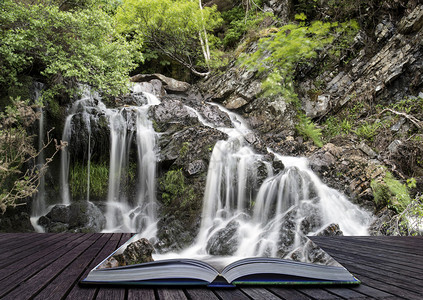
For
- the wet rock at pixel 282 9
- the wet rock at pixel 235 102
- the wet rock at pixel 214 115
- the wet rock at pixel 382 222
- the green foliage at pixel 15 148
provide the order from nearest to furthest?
1. the green foliage at pixel 15 148
2. the wet rock at pixel 382 222
3. the wet rock at pixel 214 115
4. the wet rock at pixel 235 102
5. the wet rock at pixel 282 9

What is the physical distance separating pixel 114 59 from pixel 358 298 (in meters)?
6.89

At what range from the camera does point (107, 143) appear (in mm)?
6484

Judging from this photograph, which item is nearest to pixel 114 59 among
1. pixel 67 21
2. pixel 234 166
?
pixel 67 21

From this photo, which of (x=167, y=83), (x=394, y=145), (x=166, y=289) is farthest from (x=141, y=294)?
(x=167, y=83)

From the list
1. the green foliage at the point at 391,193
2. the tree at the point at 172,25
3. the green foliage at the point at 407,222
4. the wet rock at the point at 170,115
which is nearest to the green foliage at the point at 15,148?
the wet rock at the point at 170,115

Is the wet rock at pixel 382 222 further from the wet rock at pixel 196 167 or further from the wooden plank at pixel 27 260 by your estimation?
the wooden plank at pixel 27 260

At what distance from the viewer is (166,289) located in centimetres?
102

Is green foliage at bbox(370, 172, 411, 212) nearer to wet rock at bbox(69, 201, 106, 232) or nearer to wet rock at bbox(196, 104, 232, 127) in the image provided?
wet rock at bbox(196, 104, 232, 127)

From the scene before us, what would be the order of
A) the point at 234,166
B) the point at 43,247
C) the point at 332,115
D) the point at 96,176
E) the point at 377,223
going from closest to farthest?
the point at 43,247 → the point at 377,223 → the point at 234,166 → the point at 96,176 → the point at 332,115

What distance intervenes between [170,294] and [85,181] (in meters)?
6.28

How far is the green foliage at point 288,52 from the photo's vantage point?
712 centimetres

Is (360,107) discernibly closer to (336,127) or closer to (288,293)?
(336,127)

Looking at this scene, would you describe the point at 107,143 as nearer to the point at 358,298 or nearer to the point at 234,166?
the point at 234,166

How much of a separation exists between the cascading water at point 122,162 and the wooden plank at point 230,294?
4998 mm
